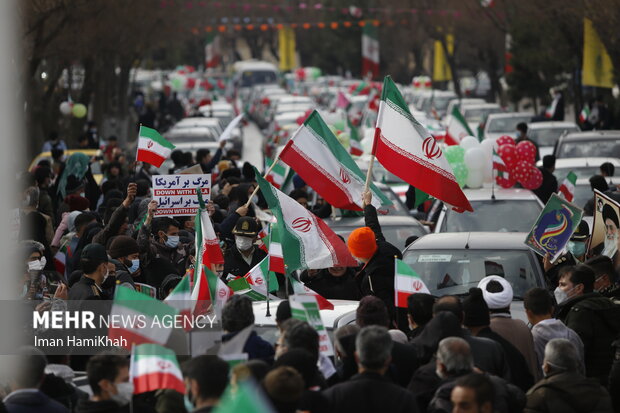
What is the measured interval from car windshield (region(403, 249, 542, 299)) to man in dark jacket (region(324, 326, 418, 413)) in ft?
12.3

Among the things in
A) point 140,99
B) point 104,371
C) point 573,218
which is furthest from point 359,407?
point 140,99

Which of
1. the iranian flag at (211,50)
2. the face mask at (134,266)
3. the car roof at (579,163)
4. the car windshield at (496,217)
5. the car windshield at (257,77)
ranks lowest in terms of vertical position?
the face mask at (134,266)

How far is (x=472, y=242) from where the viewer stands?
1109 cm

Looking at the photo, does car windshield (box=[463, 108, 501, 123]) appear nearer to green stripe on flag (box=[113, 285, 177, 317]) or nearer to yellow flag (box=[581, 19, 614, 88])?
yellow flag (box=[581, 19, 614, 88])

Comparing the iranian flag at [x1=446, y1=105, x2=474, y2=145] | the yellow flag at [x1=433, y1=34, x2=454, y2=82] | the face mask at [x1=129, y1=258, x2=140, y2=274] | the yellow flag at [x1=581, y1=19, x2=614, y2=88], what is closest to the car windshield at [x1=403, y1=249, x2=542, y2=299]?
the face mask at [x1=129, y1=258, x2=140, y2=274]

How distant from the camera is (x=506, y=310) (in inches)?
340

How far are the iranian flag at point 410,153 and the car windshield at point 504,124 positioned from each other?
2072 cm

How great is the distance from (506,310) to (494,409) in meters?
2.01

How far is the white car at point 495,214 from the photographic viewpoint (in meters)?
14.4

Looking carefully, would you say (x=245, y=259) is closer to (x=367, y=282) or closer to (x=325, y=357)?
(x=367, y=282)

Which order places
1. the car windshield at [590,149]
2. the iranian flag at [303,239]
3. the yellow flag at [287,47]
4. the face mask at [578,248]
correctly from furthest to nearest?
1. the yellow flag at [287,47]
2. the car windshield at [590,149]
3. the face mask at [578,248]
4. the iranian flag at [303,239]

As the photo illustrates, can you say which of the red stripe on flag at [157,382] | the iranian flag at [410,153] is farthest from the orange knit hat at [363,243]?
the red stripe on flag at [157,382]

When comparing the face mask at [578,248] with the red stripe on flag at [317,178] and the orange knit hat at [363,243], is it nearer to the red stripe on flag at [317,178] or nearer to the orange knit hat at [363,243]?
the red stripe on flag at [317,178]

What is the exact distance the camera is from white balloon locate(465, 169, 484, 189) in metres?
16.3
